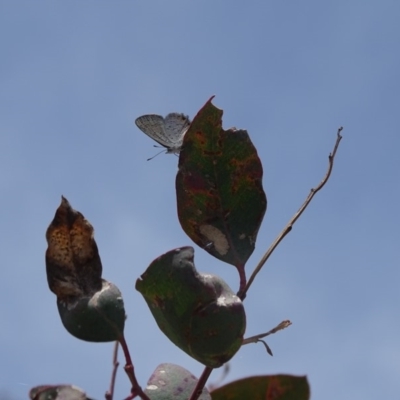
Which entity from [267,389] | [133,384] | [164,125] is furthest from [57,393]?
[164,125]

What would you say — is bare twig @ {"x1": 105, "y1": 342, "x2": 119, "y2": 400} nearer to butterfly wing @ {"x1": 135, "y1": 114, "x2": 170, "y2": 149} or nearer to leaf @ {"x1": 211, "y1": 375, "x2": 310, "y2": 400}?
leaf @ {"x1": 211, "y1": 375, "x2": 310, "y2": 400}

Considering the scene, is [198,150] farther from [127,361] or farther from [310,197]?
[127,361]

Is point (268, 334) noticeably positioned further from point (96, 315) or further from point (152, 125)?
point (152, 125)

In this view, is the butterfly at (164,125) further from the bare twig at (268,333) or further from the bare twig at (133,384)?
the bare twig at (133,384)

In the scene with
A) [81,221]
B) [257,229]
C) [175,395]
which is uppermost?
[257,229]

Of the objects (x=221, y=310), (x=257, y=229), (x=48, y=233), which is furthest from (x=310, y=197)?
(x=48, y=233)

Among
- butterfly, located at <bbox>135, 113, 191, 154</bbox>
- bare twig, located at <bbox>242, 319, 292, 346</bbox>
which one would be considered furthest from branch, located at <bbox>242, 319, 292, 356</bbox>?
butterfly, located at <bbox>135, 113, 191, 154</bbox>
